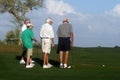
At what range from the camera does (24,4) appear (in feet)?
181

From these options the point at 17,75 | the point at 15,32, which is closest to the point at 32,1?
the point at 15,32

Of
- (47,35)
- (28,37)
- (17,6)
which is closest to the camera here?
(47,35)

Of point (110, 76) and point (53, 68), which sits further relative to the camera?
point (53, 68)

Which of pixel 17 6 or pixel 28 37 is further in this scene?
pixel 17 6

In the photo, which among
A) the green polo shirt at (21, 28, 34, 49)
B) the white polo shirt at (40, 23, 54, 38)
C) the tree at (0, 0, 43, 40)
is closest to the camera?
the white polo shirt at (40, 23, 54, 38)

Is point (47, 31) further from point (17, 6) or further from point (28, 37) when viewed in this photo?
point (17, 6)

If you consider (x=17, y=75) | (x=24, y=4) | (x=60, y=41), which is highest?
(x=24, y=4)

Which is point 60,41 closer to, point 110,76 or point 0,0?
point 110,76

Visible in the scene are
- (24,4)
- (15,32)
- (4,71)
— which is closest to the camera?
(4,71)

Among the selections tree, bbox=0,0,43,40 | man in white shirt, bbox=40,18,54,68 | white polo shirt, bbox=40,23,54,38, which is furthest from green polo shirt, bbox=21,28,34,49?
tree, bbox=0,0,43,40

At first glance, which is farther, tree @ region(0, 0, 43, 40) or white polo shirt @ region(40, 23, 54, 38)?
tree @ region(0, 0, 43, 40)

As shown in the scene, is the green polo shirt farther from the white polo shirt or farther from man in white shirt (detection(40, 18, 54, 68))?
the white polo shirt

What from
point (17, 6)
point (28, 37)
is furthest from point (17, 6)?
point (28, 37)

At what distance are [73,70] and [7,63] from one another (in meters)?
4.14
